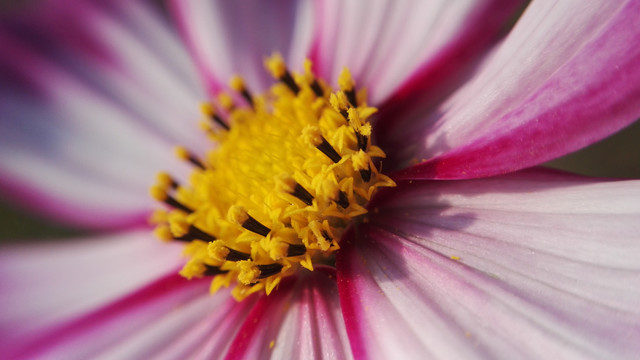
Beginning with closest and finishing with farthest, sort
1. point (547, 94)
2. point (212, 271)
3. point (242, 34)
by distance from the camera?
1. point (547, 94)
2. point (212, 271)
3. point (242, 34)

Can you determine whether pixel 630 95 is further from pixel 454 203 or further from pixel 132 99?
pixel 132 99

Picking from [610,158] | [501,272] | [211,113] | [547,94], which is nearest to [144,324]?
[211,113]

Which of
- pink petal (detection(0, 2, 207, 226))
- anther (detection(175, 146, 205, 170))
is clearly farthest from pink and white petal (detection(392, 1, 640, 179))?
pink petal (detection(0, 2, 207, 226))

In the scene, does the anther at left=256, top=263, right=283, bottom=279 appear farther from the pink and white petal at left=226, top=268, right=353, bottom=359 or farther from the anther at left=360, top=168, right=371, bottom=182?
the anther at left=360, top=168, right=371, bottom=182

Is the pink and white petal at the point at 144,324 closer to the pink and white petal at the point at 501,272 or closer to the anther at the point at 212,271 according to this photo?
the anther at the point at 212,271

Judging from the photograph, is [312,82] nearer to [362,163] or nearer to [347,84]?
[347,84]

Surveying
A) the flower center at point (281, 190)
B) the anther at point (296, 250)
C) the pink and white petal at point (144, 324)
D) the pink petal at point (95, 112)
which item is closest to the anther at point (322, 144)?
the flower center at point (281, 190)

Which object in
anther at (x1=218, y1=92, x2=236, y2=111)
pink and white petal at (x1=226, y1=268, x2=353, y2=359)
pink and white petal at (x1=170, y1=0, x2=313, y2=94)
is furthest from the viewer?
pink and white petal at (x1=170, y1=0, x2=313, y2=94)
